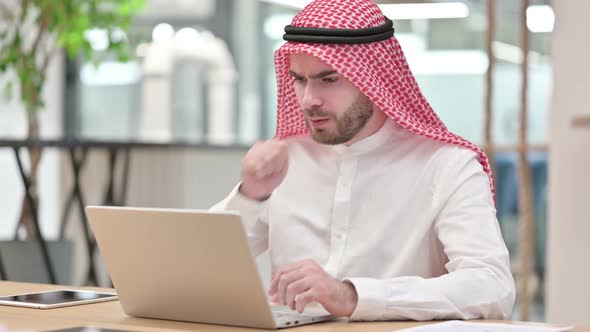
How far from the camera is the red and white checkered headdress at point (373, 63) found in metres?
2.38

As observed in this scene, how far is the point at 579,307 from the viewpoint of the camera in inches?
168

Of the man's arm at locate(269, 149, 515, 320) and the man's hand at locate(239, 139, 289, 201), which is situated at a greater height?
the man's hand at locate(239, 139, 289, 201)

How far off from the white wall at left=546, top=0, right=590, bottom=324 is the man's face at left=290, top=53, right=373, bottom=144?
2011 millimetres

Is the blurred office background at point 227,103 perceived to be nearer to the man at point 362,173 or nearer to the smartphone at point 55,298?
the man at point 362,173

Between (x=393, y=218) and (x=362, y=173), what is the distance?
15 cm

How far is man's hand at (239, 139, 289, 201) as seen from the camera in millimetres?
2381

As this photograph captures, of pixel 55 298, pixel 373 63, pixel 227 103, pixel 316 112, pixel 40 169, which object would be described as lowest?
pixel 40 169

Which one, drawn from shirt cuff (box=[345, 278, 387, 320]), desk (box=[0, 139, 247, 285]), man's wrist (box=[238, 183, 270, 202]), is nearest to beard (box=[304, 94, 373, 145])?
man's wrist (box=[238, 183, 270, 202])

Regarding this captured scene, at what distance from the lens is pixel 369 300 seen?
197cm

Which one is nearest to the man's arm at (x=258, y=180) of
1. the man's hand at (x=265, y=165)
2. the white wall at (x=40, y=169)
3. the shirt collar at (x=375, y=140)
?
the man's hand at (x=265, y=165)

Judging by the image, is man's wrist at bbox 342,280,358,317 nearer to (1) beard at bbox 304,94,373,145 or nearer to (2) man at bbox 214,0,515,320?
(2) man at bbox 214,0,515,320

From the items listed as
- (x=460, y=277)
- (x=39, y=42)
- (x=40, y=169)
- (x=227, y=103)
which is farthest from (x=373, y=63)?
(x=40, y=169)

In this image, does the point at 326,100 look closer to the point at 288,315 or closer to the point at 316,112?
the point at 316,112

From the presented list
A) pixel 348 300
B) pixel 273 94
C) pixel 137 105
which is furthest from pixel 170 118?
pixel 348 300
